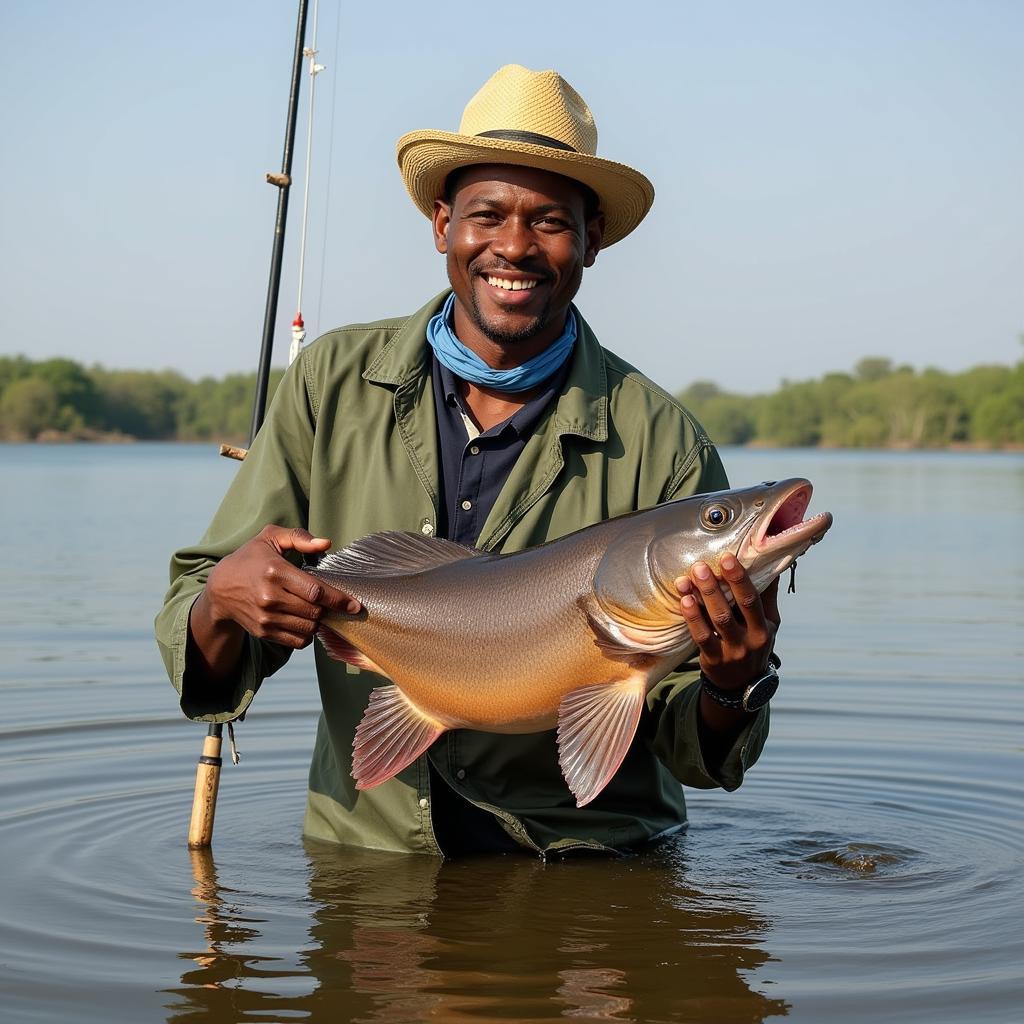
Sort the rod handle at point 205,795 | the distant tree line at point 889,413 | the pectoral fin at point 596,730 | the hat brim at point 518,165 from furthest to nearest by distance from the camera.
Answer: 1. the distant tree line at point 889,413
2. the rod handle at point 205,795
3. the hat brim at point 518,165
4. the pectoral fin at point 596,730

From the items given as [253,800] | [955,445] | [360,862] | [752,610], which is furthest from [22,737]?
[955,445]

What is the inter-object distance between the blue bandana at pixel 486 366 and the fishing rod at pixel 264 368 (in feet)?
2.80

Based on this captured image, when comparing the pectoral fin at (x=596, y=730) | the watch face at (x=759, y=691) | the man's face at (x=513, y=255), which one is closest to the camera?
the pectoral fin at (x=596, y=730)

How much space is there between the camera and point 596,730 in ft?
13.7

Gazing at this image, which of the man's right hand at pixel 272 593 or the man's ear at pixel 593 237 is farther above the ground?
the man's ear at pixel 593 237

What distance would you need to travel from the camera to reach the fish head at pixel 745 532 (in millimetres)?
3877

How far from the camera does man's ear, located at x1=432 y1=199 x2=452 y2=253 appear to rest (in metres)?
5.25

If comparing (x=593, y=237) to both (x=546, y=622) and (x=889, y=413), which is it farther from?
(x=889, y=413)

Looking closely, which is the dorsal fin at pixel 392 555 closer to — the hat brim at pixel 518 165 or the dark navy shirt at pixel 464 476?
the dark navy shirt at pixel 464 476

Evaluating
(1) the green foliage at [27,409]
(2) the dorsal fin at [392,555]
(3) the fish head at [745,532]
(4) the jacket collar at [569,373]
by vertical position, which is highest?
(1) the green foliage at [27,409]

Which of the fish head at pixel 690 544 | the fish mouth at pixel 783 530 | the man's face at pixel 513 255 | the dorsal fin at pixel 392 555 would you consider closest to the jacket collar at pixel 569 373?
the man's face at pixel 513 255

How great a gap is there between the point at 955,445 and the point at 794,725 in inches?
4066

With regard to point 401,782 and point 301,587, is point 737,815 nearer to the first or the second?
point 401,782

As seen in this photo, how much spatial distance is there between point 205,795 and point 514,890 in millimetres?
1148
